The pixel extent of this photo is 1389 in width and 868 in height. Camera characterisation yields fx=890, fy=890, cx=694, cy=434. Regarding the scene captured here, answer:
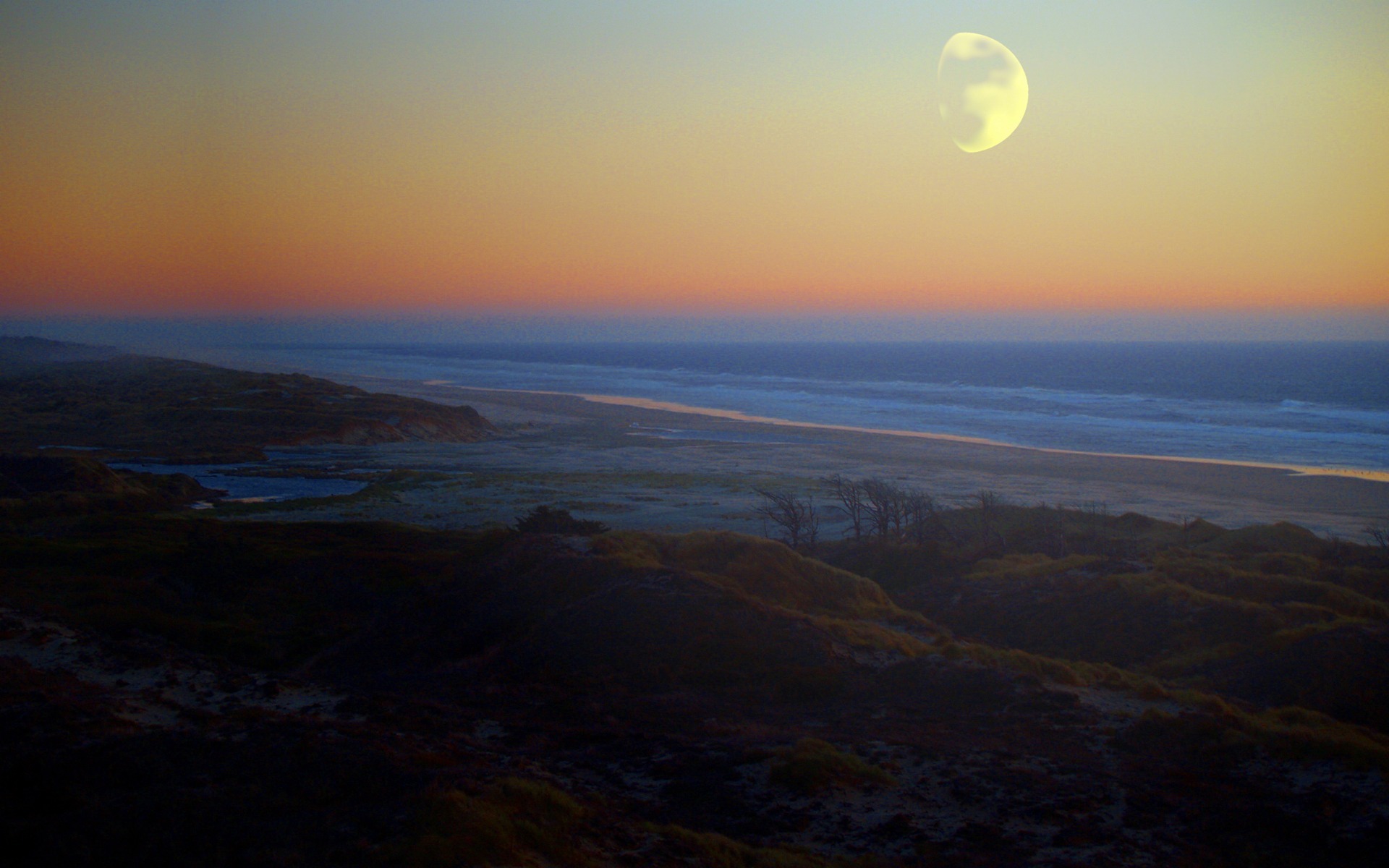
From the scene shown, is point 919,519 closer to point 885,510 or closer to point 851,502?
point 885,510

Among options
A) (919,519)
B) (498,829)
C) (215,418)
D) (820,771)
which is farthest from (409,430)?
(498,829)

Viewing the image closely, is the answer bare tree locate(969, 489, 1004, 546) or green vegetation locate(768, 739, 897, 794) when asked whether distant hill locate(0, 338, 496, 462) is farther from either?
green vegetation locate(768, 739, 897, 794)

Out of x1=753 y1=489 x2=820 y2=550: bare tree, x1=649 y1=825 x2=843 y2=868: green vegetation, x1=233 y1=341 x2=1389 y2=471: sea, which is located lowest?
x1=753 y1=489 x2=820 y2=550: bare tree

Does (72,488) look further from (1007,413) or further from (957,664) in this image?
(1007,413)

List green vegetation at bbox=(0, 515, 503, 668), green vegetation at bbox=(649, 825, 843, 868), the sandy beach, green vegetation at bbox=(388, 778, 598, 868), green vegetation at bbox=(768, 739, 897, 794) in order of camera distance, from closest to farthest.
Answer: green vegetation at bbox=(388, 778, 598, 868), green vegetation at bbox=(649, 825, 843, 868), green vegetation at bbox=(768, 739, 897, 794), green vegetation at bbox=(0, 515, 503, 668), the sandy beach

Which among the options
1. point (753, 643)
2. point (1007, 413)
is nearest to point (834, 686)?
point (753, 643)

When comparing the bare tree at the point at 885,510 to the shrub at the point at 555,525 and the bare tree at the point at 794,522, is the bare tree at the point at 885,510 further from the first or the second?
the shrub at the point at 555,525

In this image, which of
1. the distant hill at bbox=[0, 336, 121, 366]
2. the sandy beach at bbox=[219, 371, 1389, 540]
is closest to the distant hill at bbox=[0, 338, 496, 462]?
the sandy beach at bbox=[219, 371, 1389, 540]
